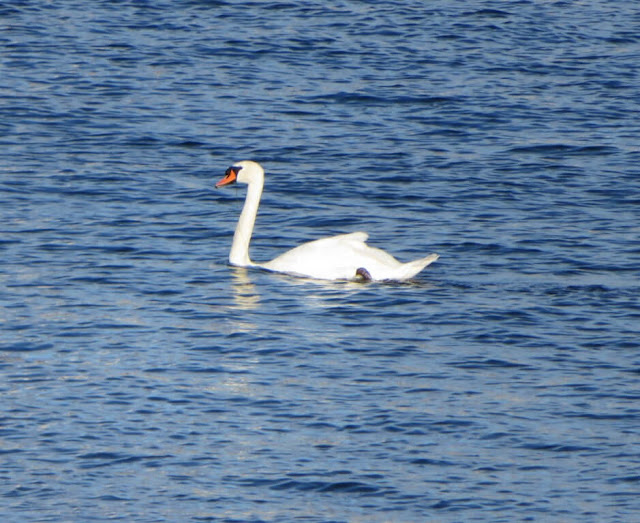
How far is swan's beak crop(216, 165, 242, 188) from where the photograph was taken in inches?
714

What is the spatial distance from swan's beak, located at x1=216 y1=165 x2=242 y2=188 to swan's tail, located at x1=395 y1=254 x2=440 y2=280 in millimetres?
3028

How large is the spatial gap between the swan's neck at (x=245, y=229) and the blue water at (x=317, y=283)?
413 mm

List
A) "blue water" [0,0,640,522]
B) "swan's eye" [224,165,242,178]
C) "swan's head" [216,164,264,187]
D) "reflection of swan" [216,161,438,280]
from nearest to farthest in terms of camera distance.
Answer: "blue water" [0,0,640,522], "reflection of swan" [216,161,438,280], "swan's head" [216,164,264,187], "swan's eye" [224,165,242,178]

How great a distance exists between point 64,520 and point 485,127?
1432 centimetres

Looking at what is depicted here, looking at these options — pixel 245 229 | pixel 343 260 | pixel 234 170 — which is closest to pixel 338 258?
pixel 343 260

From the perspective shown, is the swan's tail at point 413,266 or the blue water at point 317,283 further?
the swan's tail at point 413,266

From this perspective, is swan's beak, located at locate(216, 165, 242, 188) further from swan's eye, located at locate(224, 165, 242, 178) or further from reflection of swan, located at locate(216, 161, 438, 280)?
reflection of swan, located at locate(216, 161, 438, 280)

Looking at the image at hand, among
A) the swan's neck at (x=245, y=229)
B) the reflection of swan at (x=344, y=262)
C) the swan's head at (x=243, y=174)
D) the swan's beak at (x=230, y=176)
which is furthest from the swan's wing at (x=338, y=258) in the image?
the swan's beak at (x=230, y=176)

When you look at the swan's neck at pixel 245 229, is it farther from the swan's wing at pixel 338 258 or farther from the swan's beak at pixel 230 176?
the swan's wing at pixel 338 258

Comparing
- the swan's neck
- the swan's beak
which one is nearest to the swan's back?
the swan's neck

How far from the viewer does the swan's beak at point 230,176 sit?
18.1 metres

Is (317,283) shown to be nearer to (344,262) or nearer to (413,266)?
(344,262)

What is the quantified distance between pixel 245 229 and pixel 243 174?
1.02m

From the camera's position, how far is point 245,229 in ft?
57.1
